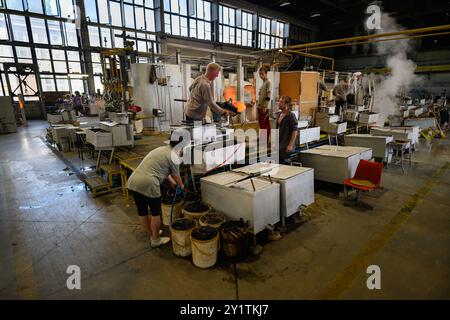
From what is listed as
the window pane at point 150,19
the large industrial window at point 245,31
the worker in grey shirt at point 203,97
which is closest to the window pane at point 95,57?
the window pane at point 150,19

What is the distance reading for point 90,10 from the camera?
14.3 m

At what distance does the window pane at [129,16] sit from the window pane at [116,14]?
0.34 meters

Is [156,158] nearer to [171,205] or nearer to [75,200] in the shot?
[171,205]

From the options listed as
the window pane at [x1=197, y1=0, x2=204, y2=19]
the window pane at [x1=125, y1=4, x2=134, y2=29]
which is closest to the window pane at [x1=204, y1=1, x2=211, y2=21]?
the window pane at [x1=197, y1=0, x2=204, y2=19]

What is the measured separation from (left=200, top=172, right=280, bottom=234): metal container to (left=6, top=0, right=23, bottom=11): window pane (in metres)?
16.4

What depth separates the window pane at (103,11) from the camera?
14472 mm

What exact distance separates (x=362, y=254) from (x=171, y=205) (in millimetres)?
2639

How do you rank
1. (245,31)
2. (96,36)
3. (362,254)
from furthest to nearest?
(245,31) → (96,36) → (362,254)

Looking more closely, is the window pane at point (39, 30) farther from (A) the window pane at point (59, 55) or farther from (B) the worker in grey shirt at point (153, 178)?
(B) the worker in grey shirt at point (153, 178)

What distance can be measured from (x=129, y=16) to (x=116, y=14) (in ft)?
2.35

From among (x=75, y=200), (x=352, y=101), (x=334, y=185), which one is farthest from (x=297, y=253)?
(x=352, y=101)

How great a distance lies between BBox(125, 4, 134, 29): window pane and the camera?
14922 mm

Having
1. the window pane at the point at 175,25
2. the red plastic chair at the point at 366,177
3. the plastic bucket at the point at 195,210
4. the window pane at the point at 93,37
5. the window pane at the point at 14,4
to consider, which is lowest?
the plastic bucket at the point at 195,210

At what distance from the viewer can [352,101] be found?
33.8 feet
